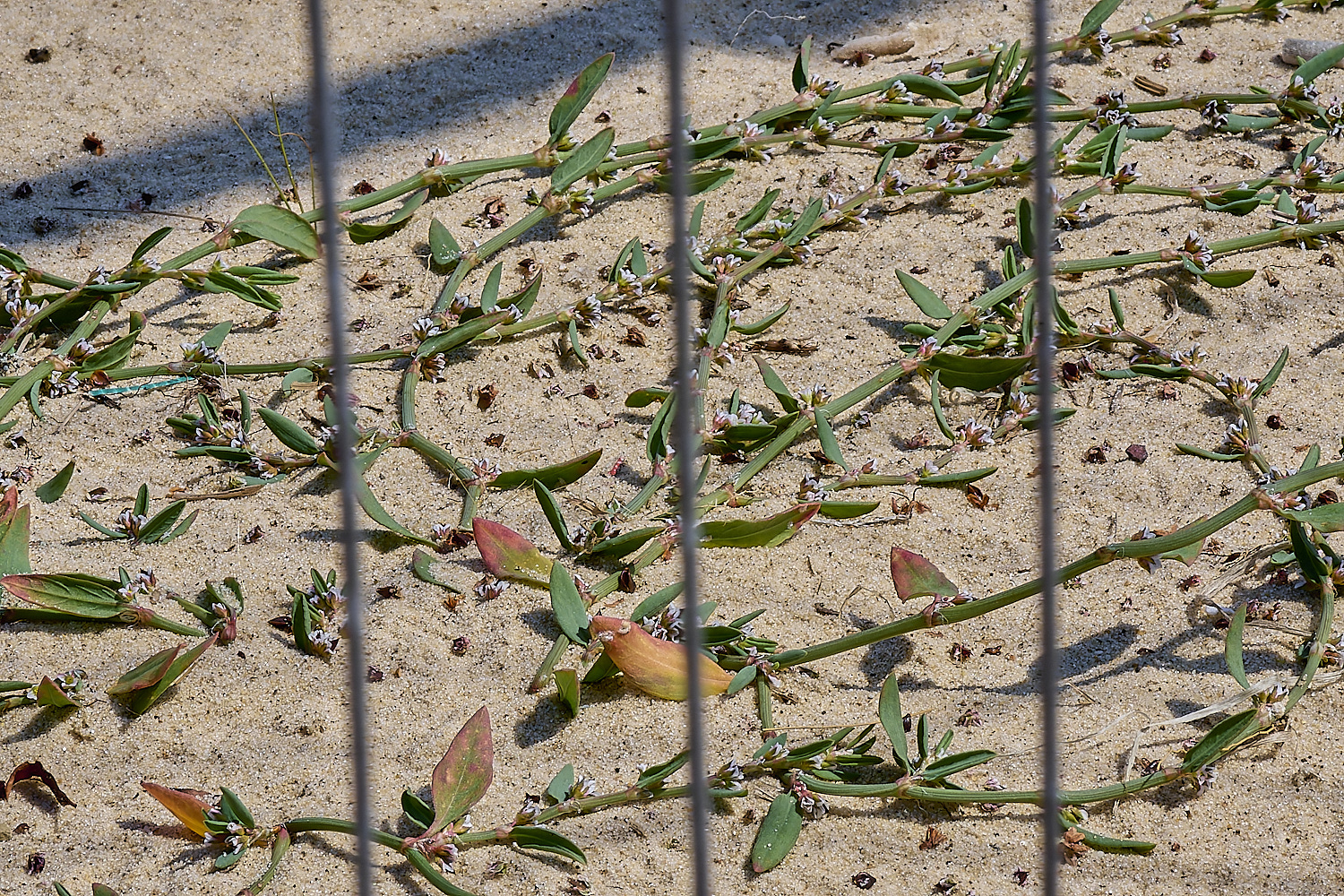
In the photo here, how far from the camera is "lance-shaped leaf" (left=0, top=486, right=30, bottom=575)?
151cm

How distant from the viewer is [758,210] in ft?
6.56

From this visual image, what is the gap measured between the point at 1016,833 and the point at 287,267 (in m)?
1.25

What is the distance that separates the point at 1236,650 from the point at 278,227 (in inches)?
49.0

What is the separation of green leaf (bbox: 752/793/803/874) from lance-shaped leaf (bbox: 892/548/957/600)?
0.25 meters

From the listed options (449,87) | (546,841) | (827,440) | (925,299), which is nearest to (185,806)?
(546,841)

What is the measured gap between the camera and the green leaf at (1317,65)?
2162 mm

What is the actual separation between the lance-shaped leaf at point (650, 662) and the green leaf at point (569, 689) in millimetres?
47

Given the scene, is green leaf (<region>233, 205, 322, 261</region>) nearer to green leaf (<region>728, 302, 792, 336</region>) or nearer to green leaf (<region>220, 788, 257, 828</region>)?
green leaf (<region>728, 302, 792, 336</region>)

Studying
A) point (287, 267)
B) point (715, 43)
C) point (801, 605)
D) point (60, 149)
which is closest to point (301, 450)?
point (287, 267)

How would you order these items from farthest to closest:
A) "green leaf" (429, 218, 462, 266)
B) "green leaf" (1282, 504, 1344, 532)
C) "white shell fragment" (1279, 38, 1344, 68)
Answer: "white shell fragment" (1279, 38, 1344, 68), "green leaf" (429, 218, 462, 266), "green leaf" (1282, 504, 1344, 532)

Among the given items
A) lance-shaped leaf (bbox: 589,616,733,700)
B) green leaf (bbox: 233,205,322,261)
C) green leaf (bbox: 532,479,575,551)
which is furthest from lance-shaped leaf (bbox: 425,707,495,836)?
green leaf (bbox: 233,205,322,261)

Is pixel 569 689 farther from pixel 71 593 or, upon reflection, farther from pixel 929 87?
pixel 929 87

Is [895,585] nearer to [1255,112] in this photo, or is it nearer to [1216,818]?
[1216,818]

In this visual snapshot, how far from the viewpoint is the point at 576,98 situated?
207 cm
